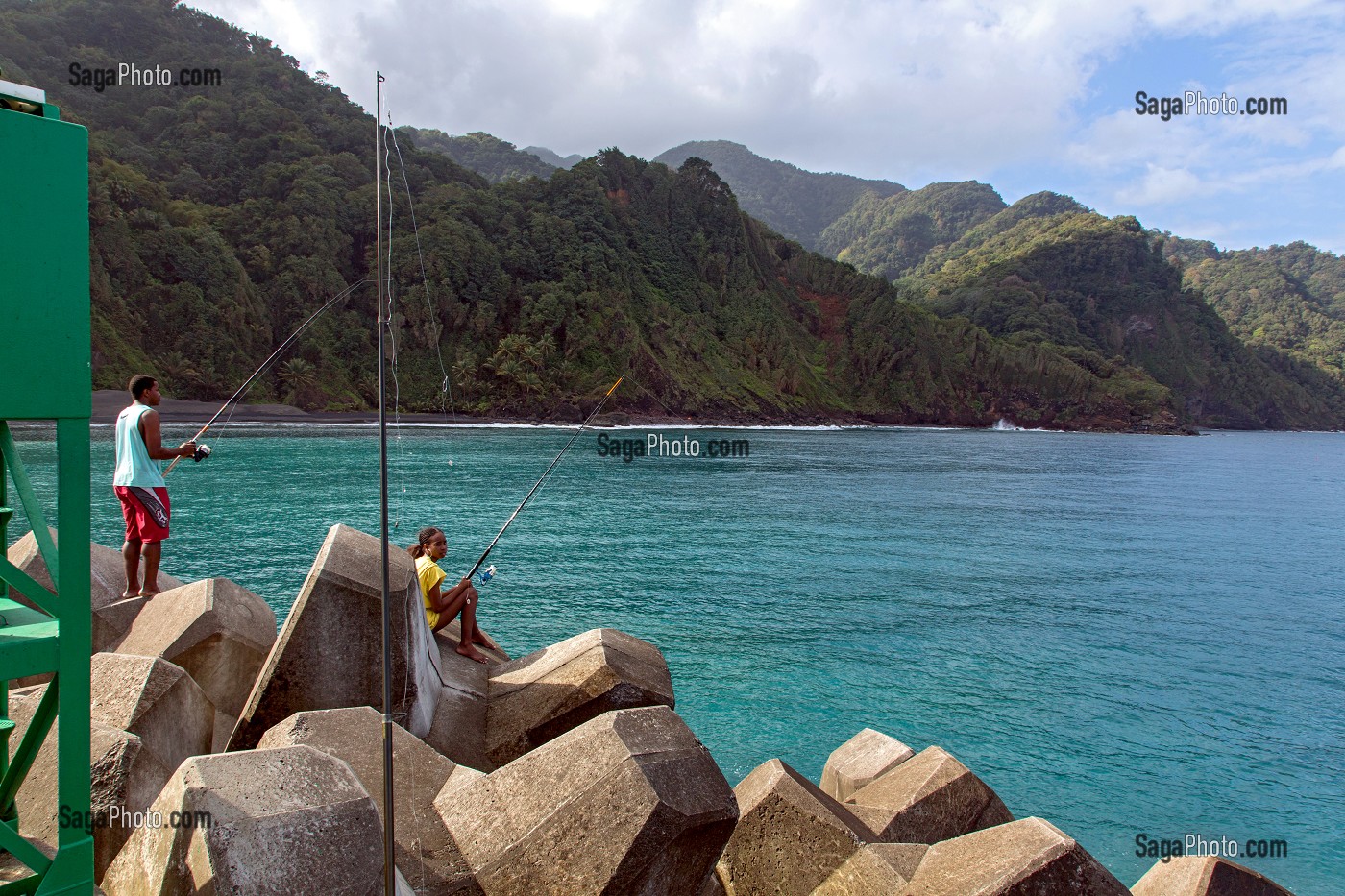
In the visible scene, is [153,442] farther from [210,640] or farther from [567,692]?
[567,692]

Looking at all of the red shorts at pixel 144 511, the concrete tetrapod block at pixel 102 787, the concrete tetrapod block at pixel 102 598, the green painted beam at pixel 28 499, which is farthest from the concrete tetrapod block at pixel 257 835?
the red shorts at pixel 144 511

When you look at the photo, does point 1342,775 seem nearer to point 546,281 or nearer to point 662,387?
point 662,387

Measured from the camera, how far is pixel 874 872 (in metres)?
4.80

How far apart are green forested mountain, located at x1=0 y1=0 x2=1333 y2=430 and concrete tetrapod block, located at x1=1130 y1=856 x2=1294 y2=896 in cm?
5207

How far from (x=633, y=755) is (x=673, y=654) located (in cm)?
860

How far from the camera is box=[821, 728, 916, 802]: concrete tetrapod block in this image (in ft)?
23.6

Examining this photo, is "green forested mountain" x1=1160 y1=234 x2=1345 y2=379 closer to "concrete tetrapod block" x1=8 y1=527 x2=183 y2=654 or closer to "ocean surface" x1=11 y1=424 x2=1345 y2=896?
"ocean surface" x1=11 y1=424 x2=1345 y2=896

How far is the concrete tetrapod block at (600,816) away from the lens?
3867 millimetres

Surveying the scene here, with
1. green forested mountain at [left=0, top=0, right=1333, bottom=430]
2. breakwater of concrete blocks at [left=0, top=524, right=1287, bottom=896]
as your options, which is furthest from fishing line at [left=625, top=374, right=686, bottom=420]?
breakwater of concrete blocks at [left=0, top=524, right=1287, bottom=896]

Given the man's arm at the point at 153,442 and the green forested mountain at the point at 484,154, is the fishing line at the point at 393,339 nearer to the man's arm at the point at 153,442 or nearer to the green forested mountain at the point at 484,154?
the man's arm at the point at 153,442

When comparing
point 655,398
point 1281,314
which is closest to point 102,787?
point 655,398

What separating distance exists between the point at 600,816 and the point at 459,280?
8944cm

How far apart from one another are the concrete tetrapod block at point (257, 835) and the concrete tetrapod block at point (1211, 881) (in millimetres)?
4362

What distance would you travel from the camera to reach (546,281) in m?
96.1
